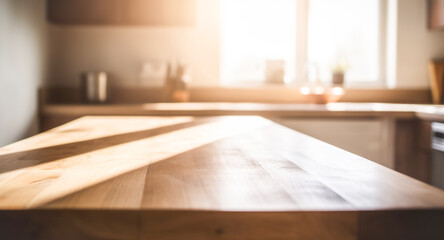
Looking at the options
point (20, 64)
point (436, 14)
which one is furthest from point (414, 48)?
point (20, 64)

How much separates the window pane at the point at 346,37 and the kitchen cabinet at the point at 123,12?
3.74 ft

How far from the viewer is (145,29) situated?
3.44 metres

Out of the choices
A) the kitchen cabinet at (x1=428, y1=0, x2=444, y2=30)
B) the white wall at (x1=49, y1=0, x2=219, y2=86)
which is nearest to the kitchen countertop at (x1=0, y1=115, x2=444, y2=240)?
the white wall at (x1=49, y1=0, x2=219, y2=86)

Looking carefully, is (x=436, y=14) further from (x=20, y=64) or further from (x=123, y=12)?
(x=20, y=64)

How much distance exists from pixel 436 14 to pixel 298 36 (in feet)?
3.39

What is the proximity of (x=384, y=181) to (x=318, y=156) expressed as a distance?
26cm

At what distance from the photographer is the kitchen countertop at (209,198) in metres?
0.54

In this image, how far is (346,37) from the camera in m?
3.76

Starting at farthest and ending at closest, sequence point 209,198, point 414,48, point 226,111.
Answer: point 414,48 < point 226,111 < point 209,198

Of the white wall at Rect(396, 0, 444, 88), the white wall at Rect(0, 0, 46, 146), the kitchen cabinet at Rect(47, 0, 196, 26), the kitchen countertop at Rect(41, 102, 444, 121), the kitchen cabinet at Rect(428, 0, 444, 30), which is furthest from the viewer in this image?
the white wall at Rect(396, 0, 444, 88)

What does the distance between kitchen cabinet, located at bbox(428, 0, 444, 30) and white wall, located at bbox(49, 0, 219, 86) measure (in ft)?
5.40

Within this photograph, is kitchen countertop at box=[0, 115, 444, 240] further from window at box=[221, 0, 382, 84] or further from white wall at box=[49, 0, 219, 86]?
window at box=[221, 0, 382, 84]

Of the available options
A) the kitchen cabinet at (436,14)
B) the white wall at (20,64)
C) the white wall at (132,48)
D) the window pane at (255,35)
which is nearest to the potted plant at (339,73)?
the window pane at (255,35)

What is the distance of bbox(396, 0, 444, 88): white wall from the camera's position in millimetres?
3531
